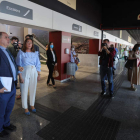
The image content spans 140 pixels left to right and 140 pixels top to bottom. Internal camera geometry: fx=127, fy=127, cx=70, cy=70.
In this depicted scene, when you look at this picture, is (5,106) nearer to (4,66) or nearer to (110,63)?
(4,66)

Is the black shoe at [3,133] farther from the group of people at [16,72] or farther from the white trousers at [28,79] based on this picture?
the white trousers at [28,79]

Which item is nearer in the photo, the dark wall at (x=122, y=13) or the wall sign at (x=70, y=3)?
the wall sign at (x=70, y=3)

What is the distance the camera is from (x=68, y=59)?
5.95m

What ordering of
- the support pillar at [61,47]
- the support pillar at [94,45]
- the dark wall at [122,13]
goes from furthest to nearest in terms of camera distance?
the support pillar at [94,45] → the dark wall at [122,13] → the support pillar at [61,47]

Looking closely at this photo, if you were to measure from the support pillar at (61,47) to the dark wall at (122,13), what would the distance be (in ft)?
→ 14.7

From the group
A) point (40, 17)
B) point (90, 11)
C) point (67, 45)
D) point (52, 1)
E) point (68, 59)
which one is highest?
point (90, 11)

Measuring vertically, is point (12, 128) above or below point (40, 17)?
below

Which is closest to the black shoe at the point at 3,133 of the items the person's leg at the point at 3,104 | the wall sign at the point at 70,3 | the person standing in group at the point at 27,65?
the person's leg at the point at 3,104

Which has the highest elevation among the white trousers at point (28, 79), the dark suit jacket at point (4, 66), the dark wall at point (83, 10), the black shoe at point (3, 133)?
the dark wall at point (83, 10)

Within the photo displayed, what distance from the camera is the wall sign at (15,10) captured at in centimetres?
311

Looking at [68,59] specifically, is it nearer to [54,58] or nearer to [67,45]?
[67,45]

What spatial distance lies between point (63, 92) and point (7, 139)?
242 centimetres

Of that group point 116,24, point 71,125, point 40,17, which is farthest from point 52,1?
point 116,24

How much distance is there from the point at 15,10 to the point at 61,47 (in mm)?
2356
